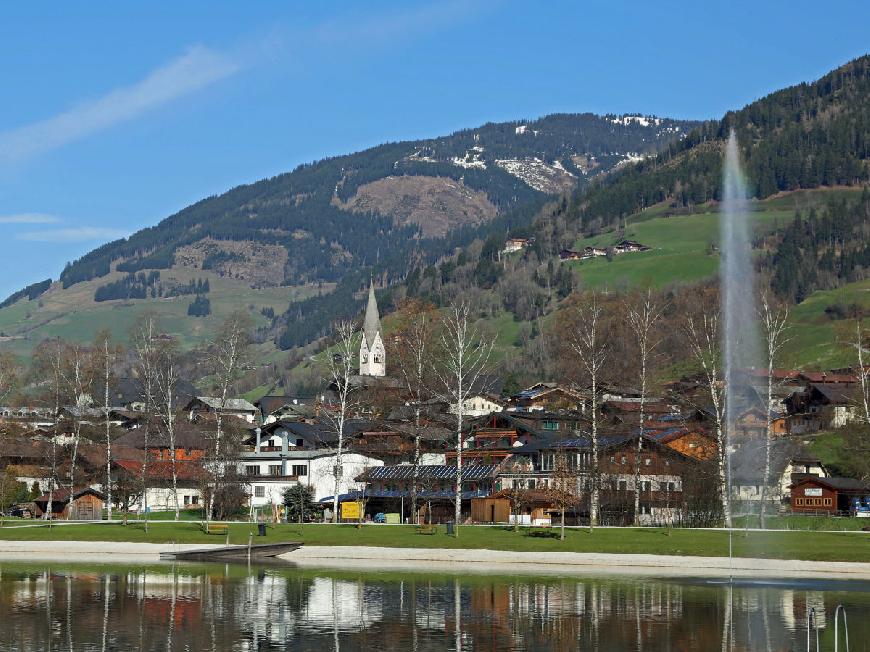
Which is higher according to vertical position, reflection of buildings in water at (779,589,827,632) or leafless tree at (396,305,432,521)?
leafless tree at (396,305,432,521)

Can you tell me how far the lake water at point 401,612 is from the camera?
47.0m

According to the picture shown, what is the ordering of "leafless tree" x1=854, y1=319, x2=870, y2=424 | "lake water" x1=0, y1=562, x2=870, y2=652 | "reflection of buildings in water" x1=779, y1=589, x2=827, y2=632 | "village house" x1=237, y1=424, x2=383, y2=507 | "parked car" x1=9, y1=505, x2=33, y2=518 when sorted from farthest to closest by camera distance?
"village house" x1=237, y1=424, x2=383, y2=507, "parked car" x1=9, y1=505, x2=33, y2=518, "leafless tree" x1=854, y1=319, x2=870, y2=424, "reflection of buildings in water" x1=779, y1=589, x2=827, y2=632, "lake water" x1=0, y1=562, x2=870, y2=652

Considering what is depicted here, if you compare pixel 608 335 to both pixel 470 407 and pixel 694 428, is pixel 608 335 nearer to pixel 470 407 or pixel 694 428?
pixel 470 407

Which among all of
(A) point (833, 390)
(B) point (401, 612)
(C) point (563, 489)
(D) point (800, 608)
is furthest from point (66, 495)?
(A) point (833, 390)

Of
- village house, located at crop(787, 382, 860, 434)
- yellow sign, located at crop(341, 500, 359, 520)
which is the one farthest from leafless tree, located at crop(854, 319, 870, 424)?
yellow sign, located at crop(341, 500, 359, 520)

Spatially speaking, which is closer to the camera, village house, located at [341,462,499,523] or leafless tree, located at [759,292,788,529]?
leafless tree, located at [759,292,788,529]

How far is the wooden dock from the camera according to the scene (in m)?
76.2

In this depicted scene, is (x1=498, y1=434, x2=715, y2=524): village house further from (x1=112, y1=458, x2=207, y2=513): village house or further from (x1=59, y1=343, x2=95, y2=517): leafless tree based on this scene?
(x1=59, y1=343, x2=95, y2=517): leafless tree

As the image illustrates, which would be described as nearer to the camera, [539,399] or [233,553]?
[233,553]

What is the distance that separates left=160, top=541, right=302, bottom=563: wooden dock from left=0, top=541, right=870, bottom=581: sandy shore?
0.79m

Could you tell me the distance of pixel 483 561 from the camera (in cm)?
7588

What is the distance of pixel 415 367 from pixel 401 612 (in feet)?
333

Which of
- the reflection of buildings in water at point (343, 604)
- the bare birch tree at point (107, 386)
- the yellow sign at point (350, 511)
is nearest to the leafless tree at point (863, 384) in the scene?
the reflection of buildings in water at point (343, 604)

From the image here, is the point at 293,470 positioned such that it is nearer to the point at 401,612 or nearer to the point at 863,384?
the point at 863,384
